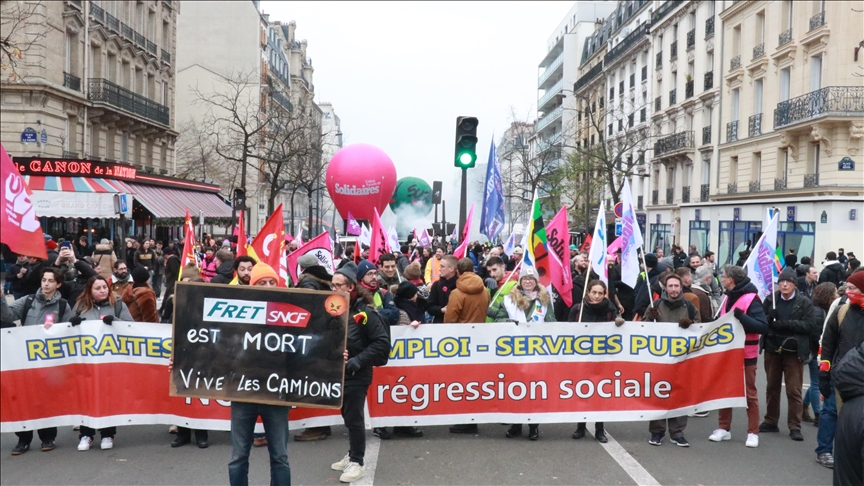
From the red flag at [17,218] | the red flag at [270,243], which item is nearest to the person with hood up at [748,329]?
the red flag at [270,243]

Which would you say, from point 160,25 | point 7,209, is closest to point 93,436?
point 7,209

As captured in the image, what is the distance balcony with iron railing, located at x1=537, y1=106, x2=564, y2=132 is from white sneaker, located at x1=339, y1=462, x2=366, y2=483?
65.1 metres

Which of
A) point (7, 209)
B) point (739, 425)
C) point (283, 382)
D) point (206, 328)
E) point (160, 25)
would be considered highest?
point (160, 25)

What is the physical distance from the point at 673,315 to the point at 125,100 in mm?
32688

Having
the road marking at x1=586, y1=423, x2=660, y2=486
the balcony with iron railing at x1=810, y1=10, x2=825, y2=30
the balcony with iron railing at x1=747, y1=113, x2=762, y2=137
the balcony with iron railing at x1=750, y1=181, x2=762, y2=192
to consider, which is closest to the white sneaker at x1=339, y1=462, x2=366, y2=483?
the road marking at x1=586, y1=423, x2=660, y2=486

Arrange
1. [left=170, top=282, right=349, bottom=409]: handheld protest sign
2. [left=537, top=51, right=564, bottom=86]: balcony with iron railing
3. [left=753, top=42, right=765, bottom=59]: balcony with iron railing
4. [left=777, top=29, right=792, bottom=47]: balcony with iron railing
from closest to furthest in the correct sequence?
[left=170, top=282, right=349, bottom=409]: handheld protest sign < [left=777, top=29, right=792, bottom=47]: balcony with iron railing < [left=753, top=42, right=765, bottom=59]: balcony with iron railing < [left=537, top=51, right=564, bottom=86]: balcony with iron railing

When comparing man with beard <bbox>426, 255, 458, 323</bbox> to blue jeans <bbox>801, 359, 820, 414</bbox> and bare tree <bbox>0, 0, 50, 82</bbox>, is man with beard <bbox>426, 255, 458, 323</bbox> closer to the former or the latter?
blue jeans <bbox>801, 359, 820, 414</bbox>

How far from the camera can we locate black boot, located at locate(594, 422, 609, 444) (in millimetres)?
7582

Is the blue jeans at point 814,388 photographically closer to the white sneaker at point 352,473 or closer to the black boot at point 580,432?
the black boot at point 580,432

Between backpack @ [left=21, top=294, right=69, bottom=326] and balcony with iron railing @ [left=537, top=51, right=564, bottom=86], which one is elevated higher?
balcony with iron railing @ [left=537, top=51, right=564, bottom=86]

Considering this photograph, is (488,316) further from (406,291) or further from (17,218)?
(17,218)

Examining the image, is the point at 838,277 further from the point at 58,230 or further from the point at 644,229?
the point at 644,229

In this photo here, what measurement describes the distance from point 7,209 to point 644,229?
48617mm

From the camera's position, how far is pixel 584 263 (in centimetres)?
1122
